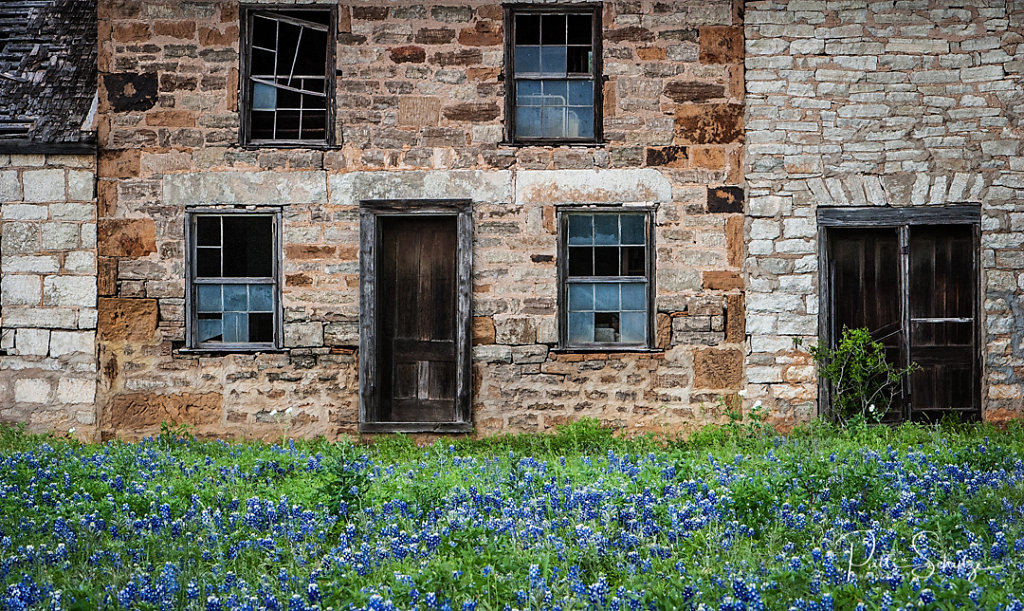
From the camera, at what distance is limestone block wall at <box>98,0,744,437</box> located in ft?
30.5

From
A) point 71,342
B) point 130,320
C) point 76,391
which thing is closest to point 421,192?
point 130,320

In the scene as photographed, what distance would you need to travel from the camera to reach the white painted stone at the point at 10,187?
30.5 ft

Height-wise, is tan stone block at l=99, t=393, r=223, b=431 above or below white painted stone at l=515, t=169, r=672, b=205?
below

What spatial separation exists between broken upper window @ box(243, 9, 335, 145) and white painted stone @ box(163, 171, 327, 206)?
16.7 inches

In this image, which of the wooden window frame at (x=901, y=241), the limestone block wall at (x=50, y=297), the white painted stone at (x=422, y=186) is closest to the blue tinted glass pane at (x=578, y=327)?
the white painted stone at (x=422, y=186)

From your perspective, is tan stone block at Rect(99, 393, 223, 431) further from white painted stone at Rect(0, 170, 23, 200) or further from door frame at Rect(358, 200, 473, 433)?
white painted stone at Rect(0, 170, 23, 200)

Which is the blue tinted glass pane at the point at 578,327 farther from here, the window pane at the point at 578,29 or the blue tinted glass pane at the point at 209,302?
the blue tinted glass pane at the point at 209,302

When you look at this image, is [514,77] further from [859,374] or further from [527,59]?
[859,374]

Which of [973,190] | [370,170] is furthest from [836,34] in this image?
[370,170]

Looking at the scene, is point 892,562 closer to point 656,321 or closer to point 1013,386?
point 656,321

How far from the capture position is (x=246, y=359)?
9320 millimetres

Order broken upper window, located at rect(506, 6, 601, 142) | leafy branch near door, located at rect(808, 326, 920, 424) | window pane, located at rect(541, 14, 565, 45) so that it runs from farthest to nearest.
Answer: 1. window pane, located at rect(541, 14, 565, 45)
2. broken upper window, located at rect(506, 6, 601, 142)
3. leafy branch near door, located at rect(808, 326, 920, 424)

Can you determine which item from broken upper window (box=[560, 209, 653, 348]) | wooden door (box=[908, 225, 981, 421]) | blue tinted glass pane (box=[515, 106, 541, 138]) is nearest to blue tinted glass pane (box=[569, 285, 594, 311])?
broken upper window (box=[560, 209, 653, 348])

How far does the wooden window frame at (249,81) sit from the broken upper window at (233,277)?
737 mm
